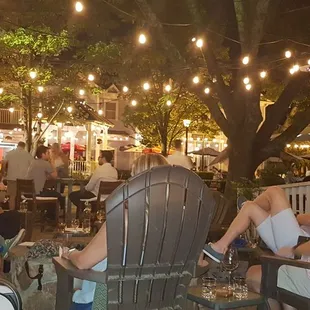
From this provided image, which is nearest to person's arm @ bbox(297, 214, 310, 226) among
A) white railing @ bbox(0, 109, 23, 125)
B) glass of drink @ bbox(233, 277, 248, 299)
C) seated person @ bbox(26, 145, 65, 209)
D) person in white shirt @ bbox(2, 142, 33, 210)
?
glass of drink @ bbox(233, 277, 248, 299)

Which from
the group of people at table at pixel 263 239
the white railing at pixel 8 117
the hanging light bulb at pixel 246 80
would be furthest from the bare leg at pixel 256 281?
the white railing at pixel 8 117

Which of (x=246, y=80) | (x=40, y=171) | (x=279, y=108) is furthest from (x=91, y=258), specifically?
(x=279, y=108)

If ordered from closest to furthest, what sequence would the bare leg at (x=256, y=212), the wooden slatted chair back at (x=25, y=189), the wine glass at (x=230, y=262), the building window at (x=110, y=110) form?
the wine glass at (x=230, y=262) → the bare leg at (x=256, y=212) → the wooden slatted chair back at (x=25, y=189) → the building window at (x=110, y=110)

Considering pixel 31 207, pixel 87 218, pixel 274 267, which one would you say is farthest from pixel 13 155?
pixel 274 267

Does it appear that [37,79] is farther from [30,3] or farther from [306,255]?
[306,255]

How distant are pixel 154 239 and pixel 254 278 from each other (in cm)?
149

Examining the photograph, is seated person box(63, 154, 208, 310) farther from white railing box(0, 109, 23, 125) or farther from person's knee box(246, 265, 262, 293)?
white railing box(0, 109, 23, 125)

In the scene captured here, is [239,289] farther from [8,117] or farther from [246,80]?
[8,117]

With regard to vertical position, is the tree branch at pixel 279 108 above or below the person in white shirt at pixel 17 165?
above

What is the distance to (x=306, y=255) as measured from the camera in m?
3.88

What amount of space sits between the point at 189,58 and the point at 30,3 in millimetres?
4074

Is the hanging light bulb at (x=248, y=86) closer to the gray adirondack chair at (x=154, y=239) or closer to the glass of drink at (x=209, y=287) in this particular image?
the glass of drink at (x=209, y=287)

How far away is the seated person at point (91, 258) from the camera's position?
3072 millimetres

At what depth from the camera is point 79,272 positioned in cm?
304
